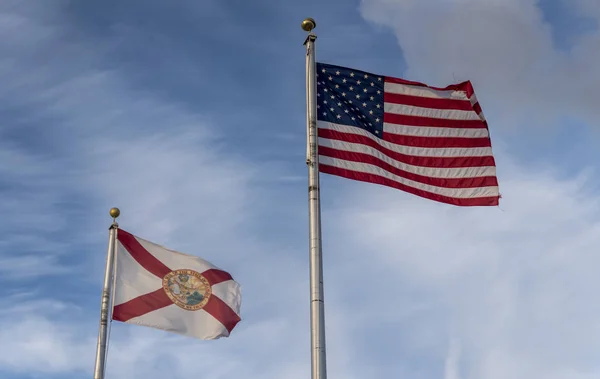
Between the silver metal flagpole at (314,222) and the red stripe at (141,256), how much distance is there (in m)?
9.16

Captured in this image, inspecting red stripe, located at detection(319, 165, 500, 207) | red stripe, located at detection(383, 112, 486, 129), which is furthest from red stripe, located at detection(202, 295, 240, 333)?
red stripe, located at detection(383, 112, 486, 129)

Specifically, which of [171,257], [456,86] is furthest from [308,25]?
Result: [171,257]

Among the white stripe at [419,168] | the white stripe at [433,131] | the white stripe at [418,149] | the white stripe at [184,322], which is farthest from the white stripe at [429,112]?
the white stripe at [184,322]

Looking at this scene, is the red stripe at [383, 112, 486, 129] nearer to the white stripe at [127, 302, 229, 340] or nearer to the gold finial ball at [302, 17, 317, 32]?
the gold finial ball at [302, 17, 317, 32]

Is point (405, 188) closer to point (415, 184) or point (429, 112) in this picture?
point (415, 184)

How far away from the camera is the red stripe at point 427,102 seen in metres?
21.0

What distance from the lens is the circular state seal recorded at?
82.6 ft

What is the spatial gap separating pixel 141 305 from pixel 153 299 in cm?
40

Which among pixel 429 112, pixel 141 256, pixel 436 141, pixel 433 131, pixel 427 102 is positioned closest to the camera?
pixel 436 141

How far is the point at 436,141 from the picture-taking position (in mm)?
21047

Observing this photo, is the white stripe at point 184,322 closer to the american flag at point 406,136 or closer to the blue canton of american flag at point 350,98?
the american flag at point 406,136

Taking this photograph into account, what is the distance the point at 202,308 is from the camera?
2561 centimetres

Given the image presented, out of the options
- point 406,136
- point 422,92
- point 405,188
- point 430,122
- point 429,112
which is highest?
point 422,92

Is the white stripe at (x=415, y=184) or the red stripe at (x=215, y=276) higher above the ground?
the white stripe at (x=415, y=184)
